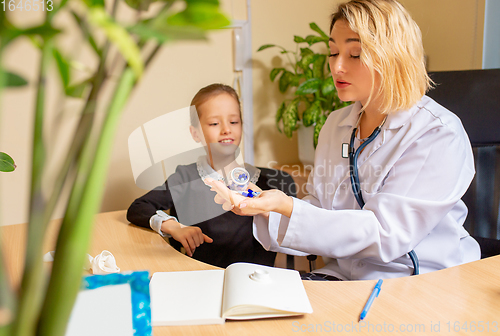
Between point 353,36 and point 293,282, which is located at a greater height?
point 353,36

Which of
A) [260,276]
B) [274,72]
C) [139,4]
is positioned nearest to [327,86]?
[274,72]

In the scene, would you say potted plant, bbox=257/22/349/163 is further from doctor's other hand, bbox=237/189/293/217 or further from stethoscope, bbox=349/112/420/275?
doctor's other hand, bbox=237/189/293/217

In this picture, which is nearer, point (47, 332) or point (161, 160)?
point (47, 332)

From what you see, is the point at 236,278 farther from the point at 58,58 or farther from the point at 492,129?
the point at 492,129

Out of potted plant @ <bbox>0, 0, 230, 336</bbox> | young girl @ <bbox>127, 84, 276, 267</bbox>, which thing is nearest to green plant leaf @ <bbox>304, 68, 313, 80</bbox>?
young girl @ <bbox>127, 84, 276, 267</bbox>

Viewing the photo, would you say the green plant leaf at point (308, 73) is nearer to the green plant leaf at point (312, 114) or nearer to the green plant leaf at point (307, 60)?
the green plant leaf at point (307, 60)

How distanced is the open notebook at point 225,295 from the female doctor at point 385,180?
0.70 feet

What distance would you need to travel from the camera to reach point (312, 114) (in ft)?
6.92

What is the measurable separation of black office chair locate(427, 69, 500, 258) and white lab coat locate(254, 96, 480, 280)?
231 mm

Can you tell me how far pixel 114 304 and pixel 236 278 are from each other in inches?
11.3

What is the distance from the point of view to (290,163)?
2.46 metres

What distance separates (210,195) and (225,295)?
666mm

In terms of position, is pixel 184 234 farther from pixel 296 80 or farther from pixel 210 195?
pixel 296 80

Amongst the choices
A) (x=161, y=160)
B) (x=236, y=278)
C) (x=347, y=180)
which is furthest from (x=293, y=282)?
(x=161, y=160)
